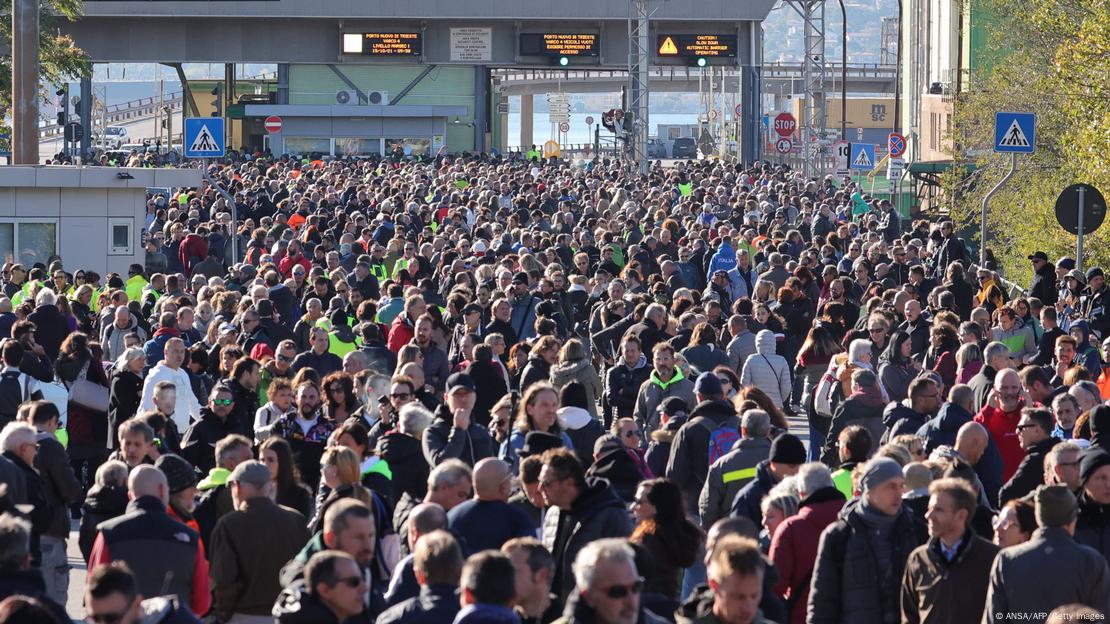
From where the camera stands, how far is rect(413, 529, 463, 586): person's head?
6906 mm

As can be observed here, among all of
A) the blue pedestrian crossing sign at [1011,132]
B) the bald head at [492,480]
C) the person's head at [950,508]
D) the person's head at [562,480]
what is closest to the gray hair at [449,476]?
the bald head at [492,480]

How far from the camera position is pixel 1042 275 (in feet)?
70.4

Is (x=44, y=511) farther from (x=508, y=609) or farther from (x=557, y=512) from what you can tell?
(x=508, y=609)

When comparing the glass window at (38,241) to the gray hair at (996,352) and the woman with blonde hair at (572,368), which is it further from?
the gray hair at (996,352)

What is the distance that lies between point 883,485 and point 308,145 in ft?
205

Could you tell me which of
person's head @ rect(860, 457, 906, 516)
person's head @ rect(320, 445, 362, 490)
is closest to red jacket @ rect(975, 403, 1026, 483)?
person's head @ rect(860, 457, 906, 516)

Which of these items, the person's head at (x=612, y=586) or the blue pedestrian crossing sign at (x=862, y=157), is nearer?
the person's head at (x=612, y=586)

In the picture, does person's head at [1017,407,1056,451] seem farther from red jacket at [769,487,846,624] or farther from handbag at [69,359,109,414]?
handbag at [69,359,109,414]

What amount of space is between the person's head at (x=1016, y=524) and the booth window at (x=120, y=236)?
2110cm

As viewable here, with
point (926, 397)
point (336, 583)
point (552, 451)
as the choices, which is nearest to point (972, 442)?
point (926, 397)

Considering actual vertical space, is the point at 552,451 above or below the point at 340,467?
above

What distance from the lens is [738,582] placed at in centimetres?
664

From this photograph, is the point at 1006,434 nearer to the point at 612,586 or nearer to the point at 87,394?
the point at 612,586

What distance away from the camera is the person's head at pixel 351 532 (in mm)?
7719
